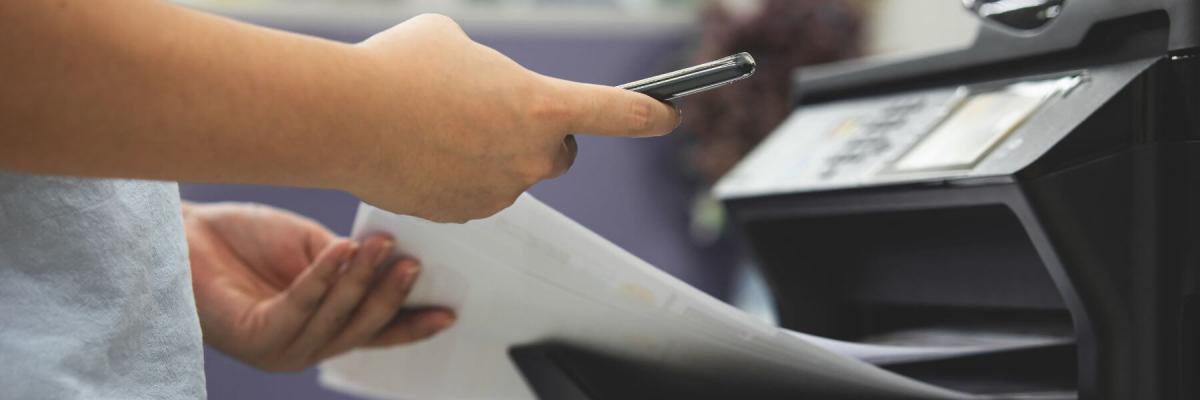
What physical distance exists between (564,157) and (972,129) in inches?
10.7

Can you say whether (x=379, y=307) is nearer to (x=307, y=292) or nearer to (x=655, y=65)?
(x=307, y=292)

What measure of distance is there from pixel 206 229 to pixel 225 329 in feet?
0.31

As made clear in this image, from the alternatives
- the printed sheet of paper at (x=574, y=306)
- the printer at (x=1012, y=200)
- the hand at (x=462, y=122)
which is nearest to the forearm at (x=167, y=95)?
the hand at (x=462, y=122)

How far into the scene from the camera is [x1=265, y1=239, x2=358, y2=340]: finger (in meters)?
0.68

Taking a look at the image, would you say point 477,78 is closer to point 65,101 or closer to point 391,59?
point 391,59

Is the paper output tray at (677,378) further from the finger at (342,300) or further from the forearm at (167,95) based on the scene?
the forearm at (167,95)

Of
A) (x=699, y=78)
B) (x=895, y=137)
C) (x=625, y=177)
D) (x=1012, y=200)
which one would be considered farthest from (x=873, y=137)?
(x=625, y=177)

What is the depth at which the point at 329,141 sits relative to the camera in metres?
0.41

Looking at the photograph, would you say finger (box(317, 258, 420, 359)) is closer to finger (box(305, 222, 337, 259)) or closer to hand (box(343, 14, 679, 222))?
finger (box(305, 222, 337, 259))

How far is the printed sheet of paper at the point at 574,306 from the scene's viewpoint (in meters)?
0.53

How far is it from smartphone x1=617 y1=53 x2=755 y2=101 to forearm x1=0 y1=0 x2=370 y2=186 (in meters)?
0.13

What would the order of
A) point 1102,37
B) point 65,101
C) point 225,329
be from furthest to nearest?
point 225,329, point 1102,37, point 65,101

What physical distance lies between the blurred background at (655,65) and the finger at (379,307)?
150cm

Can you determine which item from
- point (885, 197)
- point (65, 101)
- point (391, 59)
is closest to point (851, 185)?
point (885, 197)
